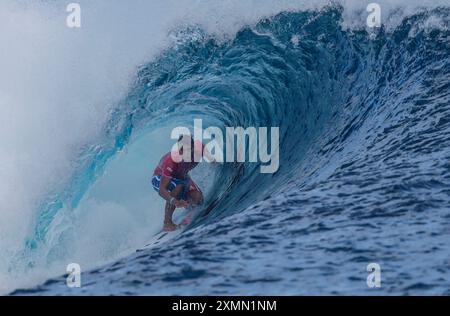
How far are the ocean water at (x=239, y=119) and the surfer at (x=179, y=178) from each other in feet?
1.22

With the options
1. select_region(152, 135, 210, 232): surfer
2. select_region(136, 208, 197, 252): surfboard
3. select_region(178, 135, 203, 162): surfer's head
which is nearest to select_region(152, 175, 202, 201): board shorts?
select_region(152, 135, 210, 232): surfer

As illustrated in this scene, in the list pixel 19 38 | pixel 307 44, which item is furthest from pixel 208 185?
pixel 19 38

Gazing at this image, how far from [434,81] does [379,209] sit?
3237 millimetres

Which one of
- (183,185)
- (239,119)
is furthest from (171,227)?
(239,119)

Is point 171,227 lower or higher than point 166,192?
lower

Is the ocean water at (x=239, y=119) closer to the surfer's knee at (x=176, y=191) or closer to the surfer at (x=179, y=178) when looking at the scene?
→ the surfer at (x=179, y=178)

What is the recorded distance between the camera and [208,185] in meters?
9.84

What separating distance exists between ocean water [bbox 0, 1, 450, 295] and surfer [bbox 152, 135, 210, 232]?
1.22ft

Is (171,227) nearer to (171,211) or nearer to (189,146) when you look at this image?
(171,211)

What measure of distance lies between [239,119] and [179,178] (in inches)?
93.5

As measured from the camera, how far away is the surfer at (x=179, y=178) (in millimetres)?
8055

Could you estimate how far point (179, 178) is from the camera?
8172 mm

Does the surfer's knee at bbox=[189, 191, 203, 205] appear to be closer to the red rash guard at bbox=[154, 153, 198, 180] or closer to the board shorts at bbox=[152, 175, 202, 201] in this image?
the board shorts at bbox=[152, 175, 202, 201]
